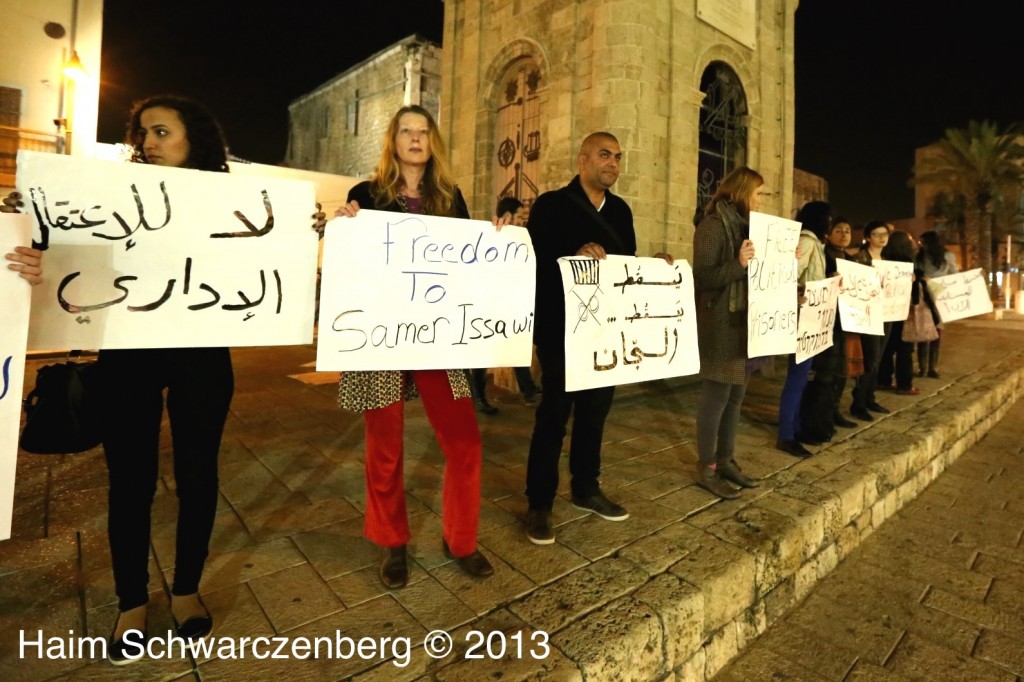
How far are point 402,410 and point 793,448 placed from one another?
10.6 ft

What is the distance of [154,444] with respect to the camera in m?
1.95

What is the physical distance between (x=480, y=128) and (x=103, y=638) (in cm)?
736

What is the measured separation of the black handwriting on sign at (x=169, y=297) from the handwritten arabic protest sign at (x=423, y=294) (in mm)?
219

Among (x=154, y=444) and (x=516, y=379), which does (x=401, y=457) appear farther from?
(x=516, y=379)

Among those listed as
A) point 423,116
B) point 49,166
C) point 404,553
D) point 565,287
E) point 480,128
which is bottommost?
point 404,553

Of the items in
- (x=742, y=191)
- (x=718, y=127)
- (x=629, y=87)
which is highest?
(x=718, y=127)

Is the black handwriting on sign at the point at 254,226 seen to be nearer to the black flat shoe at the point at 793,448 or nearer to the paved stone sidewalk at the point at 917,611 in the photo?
the paved stone sidewalk at the point at 917,611

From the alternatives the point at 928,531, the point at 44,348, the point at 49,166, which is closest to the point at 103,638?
the point at 44,348

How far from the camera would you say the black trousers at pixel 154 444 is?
6.06 ft

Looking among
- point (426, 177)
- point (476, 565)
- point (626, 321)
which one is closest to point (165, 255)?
point (426, 177)

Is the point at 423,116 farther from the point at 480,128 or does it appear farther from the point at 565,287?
the point at 480,128

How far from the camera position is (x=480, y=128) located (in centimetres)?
793

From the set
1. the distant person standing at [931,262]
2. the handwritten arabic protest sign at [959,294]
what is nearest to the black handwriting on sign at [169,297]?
the handwritten arabic protest sign at [959,294]

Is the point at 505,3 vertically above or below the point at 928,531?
above
